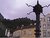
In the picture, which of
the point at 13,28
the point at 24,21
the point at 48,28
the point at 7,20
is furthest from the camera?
the point at 48,28

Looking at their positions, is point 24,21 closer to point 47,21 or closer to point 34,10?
point 34,10

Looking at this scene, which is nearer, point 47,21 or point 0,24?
point 0,24

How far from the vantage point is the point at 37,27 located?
12.2 feet

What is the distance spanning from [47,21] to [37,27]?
65.7 feet

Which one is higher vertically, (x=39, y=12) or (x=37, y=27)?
(x=39, y=12)

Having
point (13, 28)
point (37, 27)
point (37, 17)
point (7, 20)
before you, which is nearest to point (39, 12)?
point (37, 17)

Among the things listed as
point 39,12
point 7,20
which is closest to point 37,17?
point 39,12

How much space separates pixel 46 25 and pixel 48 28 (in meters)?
0.88

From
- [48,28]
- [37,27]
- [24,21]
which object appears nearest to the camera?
[37,27]

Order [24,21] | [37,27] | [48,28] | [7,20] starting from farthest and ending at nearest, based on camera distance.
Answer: [48,28]
[24,21]
[7,20]
[37,27]

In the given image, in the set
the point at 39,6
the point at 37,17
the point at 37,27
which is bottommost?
the point at 37,27

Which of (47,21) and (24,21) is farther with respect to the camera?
(47,21)

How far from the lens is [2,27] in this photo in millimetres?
9688

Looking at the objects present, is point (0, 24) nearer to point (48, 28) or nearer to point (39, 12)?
point (39, 12)
